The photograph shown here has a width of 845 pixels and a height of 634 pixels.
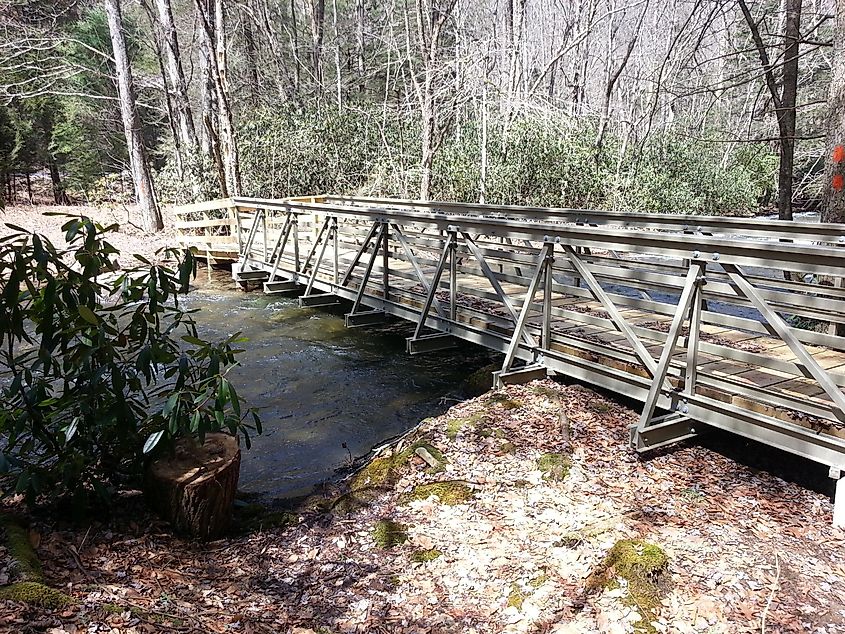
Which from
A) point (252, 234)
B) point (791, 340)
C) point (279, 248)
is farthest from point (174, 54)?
point (791, 340)

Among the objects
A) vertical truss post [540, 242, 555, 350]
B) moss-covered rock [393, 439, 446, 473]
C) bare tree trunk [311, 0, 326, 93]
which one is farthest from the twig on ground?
bare tree trunk [311, 0, 326, 93]

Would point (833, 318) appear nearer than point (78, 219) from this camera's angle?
No

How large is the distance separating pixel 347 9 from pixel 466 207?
66.1ft

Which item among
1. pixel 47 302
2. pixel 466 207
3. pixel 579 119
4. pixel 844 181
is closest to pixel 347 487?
pixel 47 302

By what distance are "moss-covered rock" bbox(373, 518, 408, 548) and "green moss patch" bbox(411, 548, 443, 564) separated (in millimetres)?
156

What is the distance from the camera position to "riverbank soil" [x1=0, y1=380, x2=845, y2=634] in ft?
9.33

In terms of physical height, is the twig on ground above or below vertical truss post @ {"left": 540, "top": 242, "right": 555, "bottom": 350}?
below

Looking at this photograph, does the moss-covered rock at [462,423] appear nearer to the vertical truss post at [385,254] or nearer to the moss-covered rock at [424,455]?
the moss-covered rock at [424,455]

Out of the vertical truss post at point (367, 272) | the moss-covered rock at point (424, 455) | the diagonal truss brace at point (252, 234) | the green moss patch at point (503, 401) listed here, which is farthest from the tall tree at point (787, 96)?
the diagonal truss brace at point (252, 234)

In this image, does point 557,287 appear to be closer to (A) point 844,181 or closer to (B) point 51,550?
(A) point 844,181

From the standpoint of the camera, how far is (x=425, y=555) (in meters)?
3.51

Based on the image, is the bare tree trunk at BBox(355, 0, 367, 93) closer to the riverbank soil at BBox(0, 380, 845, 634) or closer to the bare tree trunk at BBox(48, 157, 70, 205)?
the bare tree trunk at BBox(48, 157, 70, 205)

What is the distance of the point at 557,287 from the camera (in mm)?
5504

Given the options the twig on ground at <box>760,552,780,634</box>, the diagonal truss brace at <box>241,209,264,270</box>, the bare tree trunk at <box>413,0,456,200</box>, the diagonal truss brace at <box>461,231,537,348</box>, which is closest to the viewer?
the twig on ground at <box>760,552,780,634</box>
